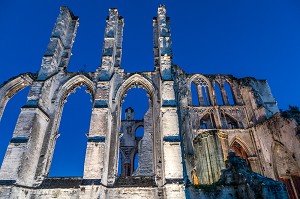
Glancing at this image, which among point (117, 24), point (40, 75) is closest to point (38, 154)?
point (40, 75)

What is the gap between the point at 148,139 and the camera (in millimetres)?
14414

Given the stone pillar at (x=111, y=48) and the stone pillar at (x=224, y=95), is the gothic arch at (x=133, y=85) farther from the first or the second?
the stone pillar at (x=224, y=95)

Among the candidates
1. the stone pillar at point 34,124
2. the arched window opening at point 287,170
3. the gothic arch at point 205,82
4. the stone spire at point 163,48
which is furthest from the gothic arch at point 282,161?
the stone pillar at point 34,124

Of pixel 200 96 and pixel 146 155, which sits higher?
pixel 200 96

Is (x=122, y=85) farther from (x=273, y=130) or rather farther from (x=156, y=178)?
(x=273, y=130)

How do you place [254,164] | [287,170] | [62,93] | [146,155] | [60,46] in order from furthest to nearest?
1. [254,164]
2. [146,155]
3. [60,46]
4. [287,170]
5. [62,93]

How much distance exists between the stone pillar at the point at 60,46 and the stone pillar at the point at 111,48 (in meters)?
2.50

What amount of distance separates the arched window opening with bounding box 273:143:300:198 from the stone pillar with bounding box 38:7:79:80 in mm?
14445

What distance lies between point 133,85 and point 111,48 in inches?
101

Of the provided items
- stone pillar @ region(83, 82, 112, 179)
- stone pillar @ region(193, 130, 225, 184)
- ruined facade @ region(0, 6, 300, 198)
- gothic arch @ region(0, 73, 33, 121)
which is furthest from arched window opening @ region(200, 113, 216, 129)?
gothic arch @ region(0, 73, 33, 121)

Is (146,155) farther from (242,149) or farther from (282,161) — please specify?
(282,161)

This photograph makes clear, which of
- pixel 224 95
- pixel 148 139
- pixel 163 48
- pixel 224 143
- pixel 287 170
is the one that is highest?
pixel 224 95

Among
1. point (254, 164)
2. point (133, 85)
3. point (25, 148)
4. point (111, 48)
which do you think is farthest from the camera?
point (254, 164)

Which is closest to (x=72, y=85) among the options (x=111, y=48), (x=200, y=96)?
(x=111, y=48)
